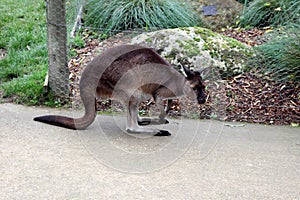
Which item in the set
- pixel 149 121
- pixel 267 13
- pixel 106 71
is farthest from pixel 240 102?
pixel 267 13

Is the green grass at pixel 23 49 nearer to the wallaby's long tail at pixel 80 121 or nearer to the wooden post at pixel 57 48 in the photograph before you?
the wooden post at pixel 57 48

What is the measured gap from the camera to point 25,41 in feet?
22.3

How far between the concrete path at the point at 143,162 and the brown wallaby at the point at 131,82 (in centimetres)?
16

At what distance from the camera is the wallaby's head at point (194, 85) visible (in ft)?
13.0

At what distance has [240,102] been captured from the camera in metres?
5.43

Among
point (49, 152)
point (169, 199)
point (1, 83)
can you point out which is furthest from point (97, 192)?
point (1, 83)

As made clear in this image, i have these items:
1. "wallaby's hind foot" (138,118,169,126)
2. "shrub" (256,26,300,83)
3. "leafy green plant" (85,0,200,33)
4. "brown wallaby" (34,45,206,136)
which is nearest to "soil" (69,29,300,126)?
"shrub" (256,26,300,83)

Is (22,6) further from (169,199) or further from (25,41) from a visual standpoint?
(169,199)

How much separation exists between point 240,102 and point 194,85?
5.29ft

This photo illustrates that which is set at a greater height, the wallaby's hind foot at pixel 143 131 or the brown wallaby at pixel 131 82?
the brown wallaby at pixel 131 82

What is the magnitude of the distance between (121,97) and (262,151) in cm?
137

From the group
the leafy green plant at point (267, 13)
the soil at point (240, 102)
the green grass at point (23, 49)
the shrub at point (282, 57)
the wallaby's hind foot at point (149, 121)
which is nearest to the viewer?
the wallaby's hind foot at point (149, 121)

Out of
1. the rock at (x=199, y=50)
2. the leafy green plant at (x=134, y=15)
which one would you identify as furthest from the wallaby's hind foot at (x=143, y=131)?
the leafy green plant at (x=134, y=15)

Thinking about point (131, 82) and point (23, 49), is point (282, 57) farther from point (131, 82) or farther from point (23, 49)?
point (23, 49)
